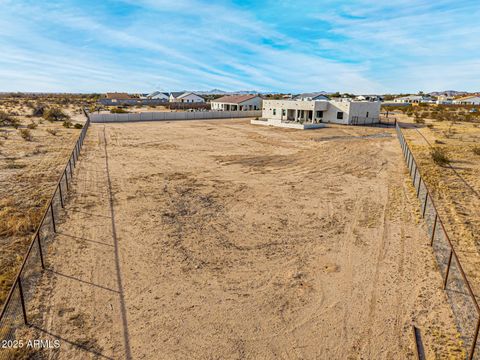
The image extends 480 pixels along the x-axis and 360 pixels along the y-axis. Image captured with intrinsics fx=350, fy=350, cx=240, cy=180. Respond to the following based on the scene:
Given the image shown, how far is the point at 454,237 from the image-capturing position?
42.9 feet

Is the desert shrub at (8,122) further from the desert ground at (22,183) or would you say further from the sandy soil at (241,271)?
the sandy soil at (241,271)

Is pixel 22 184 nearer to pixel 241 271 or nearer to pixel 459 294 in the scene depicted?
pixel 241 271

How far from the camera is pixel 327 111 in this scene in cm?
5831

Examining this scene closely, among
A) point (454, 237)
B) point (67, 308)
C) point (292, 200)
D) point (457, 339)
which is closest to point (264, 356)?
point (457, 339)

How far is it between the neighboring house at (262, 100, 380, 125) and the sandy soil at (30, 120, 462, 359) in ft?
118

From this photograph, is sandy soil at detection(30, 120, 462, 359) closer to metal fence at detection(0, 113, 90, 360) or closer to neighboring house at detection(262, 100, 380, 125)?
metal fence at detection(0, 113, 90, 360)

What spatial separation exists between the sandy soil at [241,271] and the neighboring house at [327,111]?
3584 cm

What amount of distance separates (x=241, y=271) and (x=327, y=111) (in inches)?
2036

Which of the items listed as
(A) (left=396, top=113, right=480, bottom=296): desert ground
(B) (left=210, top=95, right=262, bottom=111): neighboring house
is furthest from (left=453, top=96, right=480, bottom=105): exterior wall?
(A) (left=396, top=113, right=480, bottom=296): desert ground

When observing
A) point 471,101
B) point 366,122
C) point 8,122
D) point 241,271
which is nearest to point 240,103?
point 366,122

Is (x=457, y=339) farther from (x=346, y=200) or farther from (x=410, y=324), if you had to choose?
(x=346, y=200)

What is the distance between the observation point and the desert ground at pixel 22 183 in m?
11.4

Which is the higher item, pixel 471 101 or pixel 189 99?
pixel 471 101

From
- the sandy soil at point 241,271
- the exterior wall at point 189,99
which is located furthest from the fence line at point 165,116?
the exterior wall at point 189,99
